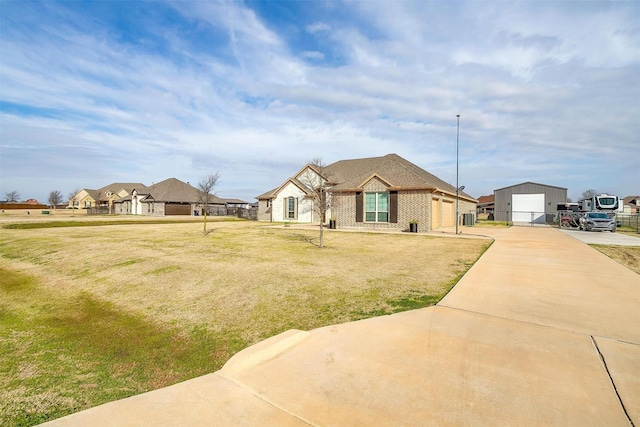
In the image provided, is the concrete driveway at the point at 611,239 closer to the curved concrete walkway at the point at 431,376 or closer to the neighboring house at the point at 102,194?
the curved concrete walkway at the point at 431,376

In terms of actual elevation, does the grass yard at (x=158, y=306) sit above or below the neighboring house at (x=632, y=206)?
below

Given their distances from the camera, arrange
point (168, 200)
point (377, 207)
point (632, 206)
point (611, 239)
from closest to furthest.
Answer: point (611, 239), point (377, 207), point (168, 200), point (632, 206)

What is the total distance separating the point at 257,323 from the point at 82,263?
8.27 metres

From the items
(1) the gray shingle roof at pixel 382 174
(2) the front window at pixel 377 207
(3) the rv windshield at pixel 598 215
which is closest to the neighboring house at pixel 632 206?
(3) the rv windshield at pixel 598 215

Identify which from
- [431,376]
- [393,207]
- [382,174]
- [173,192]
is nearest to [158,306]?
[431,376]

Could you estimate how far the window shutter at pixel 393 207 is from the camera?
21.6m

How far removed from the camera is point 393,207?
21.7 m

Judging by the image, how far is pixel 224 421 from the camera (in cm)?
246

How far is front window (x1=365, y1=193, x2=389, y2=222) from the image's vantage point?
22.2m

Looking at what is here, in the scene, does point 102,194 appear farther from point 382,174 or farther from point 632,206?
point 632,206

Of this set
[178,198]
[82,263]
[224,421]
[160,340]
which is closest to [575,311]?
[224,421]

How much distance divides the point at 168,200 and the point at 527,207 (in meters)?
52.5

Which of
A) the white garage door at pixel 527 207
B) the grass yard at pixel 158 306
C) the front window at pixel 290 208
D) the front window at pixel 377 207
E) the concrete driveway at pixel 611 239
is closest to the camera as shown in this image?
the grass yard at pixel 158 306

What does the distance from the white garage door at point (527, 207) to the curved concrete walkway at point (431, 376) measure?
131 ft
